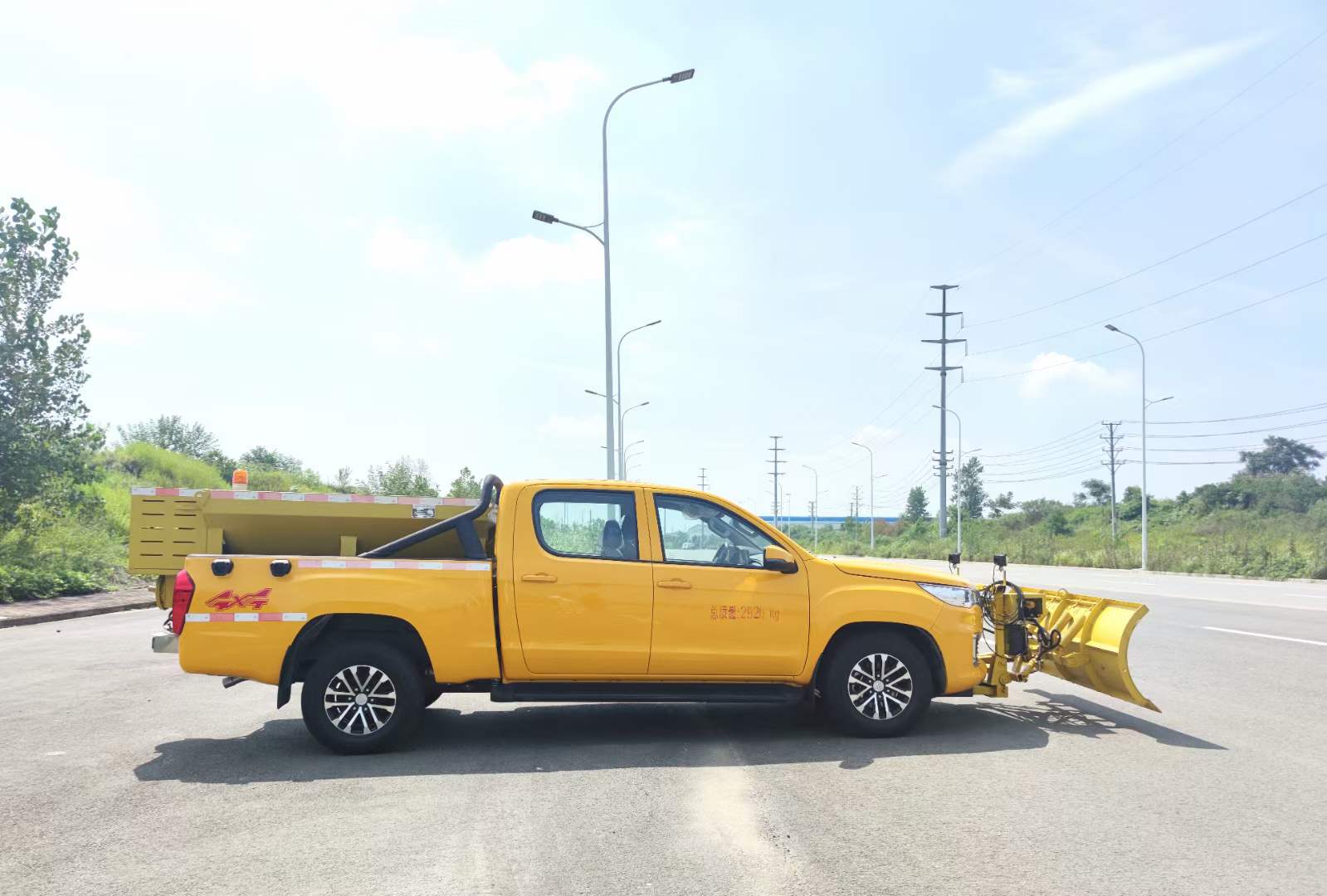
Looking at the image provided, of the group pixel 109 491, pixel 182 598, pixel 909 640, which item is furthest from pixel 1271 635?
pixel 109 491

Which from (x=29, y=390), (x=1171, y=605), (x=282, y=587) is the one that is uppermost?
(x=29, y=390)

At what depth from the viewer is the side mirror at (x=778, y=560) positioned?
7.39 meters

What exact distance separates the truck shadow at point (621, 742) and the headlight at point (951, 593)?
97cm

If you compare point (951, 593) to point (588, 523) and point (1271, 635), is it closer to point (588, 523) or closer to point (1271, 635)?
point (588, 523)

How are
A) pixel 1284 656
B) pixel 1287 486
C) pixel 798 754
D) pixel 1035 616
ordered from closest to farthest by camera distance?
pixel 798 754 < pixel 1035 616 < pixel 1284 656 < pixel 1287 486

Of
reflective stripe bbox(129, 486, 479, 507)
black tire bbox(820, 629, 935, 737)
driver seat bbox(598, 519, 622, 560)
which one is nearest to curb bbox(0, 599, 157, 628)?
reflective stripe bbox(129, 486, 479, 507)

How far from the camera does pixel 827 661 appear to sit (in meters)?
7.53

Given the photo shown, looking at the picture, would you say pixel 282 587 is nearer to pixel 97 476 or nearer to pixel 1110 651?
pixel 1110 651

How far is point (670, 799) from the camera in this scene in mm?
5883

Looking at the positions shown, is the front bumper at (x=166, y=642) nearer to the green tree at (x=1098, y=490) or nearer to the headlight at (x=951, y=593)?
the headlight at (x=951, y=593)

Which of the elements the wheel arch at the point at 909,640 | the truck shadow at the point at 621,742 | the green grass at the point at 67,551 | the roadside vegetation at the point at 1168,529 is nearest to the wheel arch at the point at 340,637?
the truck shadow at the point at 621,742

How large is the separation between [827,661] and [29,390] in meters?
20.9

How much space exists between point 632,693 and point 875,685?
5.70ft

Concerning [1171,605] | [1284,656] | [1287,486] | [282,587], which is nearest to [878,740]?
[282,587]
